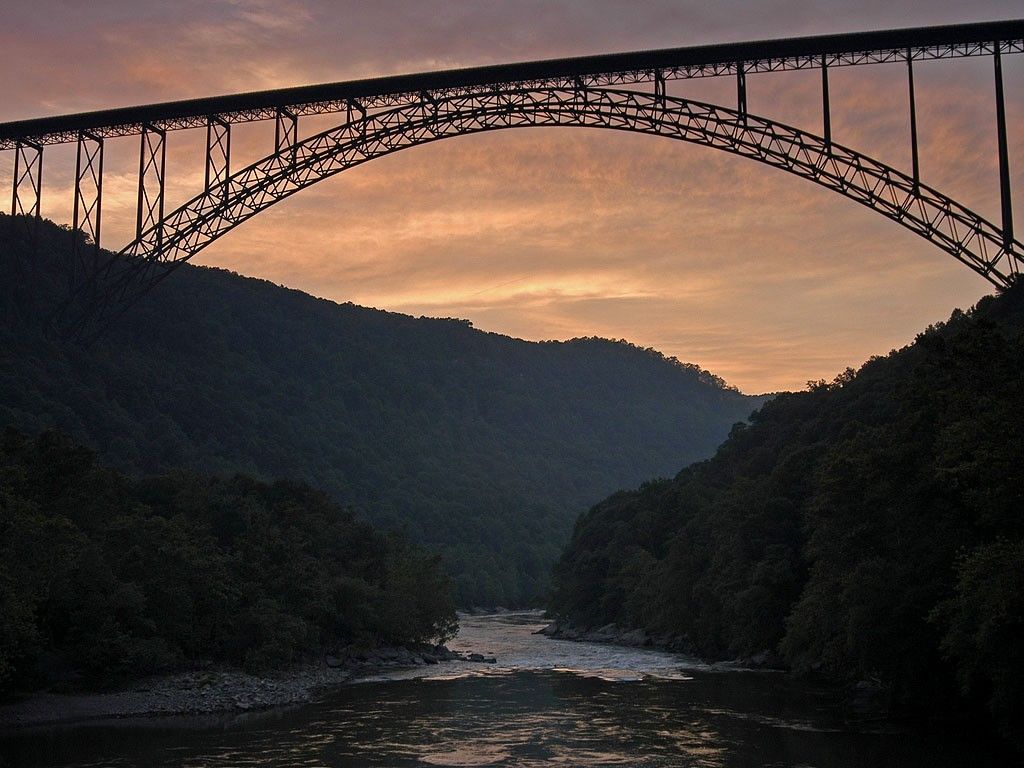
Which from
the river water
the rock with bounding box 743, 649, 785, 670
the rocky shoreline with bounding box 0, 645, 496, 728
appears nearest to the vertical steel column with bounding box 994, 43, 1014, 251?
the river water

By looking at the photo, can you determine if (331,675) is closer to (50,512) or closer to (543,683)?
(543,683)

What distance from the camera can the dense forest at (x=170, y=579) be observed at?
33406 mm

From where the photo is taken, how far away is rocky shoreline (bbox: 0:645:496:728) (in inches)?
1325

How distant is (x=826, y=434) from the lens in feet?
188

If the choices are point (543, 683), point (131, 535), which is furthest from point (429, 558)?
point (131, 535)

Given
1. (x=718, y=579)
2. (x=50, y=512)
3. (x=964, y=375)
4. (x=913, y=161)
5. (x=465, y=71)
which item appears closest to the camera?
(x=964, y=375)

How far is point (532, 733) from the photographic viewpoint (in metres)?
31.7

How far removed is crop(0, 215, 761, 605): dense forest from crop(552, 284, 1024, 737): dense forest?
36.7 m

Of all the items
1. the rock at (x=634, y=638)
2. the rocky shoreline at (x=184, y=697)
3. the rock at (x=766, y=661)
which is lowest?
the rock at (x=634, y=638)

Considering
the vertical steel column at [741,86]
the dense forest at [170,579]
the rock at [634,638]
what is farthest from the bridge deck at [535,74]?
the rock at [634,638]

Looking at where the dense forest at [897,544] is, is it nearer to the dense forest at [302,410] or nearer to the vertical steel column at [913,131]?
the vertical steel column at [913,131]

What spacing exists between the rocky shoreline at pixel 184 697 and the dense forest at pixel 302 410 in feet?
72.6

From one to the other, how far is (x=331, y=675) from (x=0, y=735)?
1817 cm

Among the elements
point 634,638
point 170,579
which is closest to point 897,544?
point 170,579
